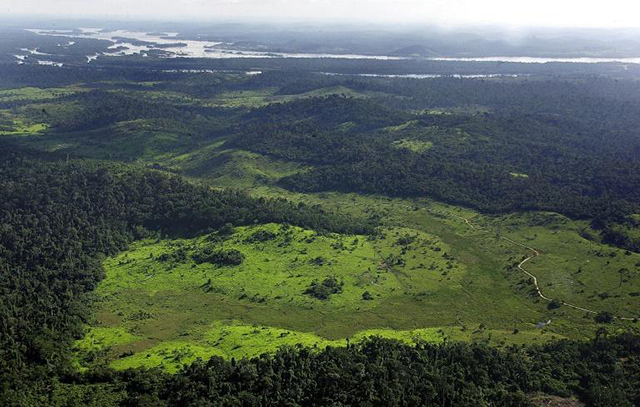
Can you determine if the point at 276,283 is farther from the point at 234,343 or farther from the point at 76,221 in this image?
the point at 76,221

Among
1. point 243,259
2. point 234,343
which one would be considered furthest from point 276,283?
point 234,343

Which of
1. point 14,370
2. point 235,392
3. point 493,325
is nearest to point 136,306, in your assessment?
point 14,370

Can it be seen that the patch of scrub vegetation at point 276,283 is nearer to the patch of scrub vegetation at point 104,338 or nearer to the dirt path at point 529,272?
the patch of scrub vegetation at point 104,338

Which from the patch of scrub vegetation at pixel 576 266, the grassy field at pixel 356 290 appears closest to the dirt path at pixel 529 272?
the patch of scrub vegetation at pixel 576 266

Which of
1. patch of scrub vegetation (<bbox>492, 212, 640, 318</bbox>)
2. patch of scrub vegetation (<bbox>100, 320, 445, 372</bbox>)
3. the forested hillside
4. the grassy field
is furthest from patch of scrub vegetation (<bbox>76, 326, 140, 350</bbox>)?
patch of scrub vegetation (<bbox>492, 212, 640, 318</bbox>)

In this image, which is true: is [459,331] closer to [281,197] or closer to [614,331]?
[614,331]

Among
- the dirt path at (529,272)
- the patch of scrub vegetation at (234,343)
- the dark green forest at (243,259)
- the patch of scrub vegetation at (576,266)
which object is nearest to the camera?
the dark green forest at (243,259)

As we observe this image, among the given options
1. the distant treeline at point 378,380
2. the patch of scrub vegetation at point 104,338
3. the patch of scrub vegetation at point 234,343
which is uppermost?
the distant treeline at point 378,380

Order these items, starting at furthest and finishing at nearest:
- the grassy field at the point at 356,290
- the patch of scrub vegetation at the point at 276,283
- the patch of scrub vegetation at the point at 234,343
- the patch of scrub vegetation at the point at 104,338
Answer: the patch of scrub vegetation at the point at 276,283
the grassy field at the point at 356,290
the patch of scrub vegetation at the point at 104,338
the patch of scrub vegetation at the point at 234,343

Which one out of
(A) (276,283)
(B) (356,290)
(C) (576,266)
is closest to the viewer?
(B) (356,290)

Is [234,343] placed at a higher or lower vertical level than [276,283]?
lower

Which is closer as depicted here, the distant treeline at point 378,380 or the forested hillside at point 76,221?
the distant treeline at point 378,380
